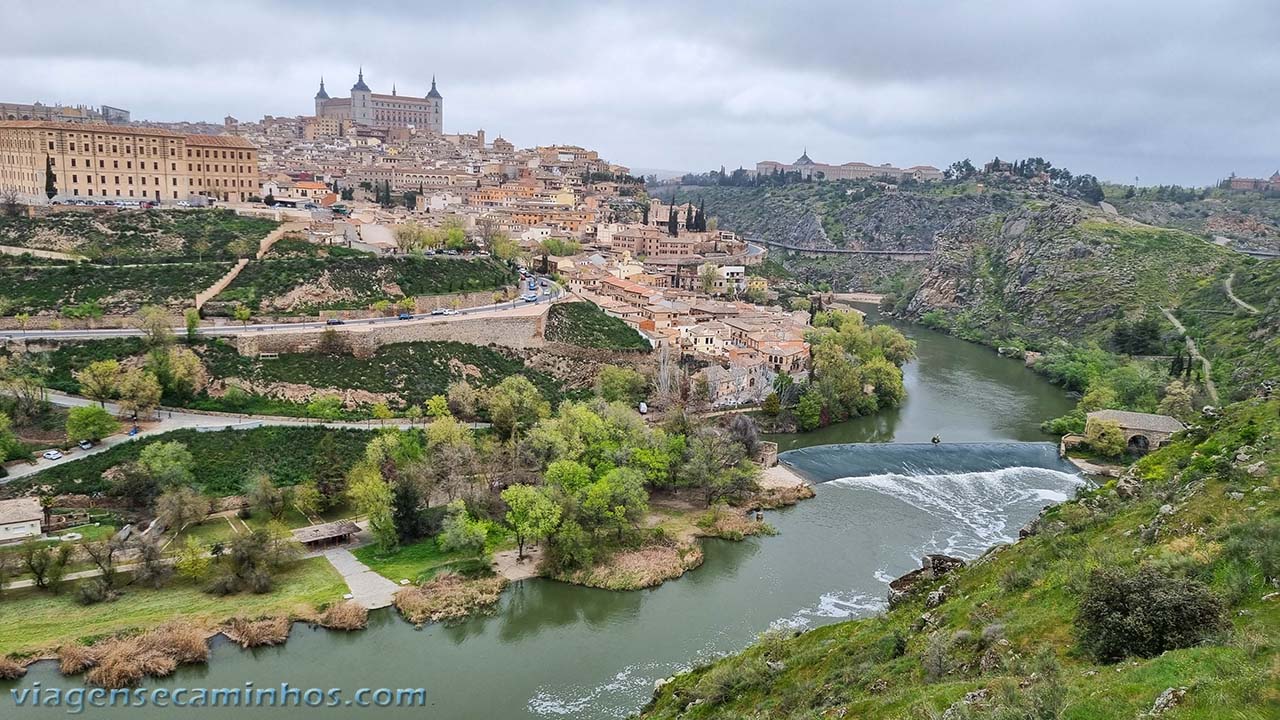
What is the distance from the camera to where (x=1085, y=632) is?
10500 millimetres

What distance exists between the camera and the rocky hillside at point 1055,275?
6025 centimetres

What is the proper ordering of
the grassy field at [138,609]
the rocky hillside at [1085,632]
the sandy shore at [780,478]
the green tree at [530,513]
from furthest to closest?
the sandy shore at [780,478]
the green tree at [530,513]
the grassy field at [138,609]
the rocky hillside at [1085,632]

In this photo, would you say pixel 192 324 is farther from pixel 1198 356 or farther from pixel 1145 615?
pixel 1198 356

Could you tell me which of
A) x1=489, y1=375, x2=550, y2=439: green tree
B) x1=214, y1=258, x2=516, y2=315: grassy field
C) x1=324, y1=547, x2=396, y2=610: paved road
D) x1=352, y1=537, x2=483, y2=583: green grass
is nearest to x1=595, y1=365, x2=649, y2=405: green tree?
x1=489, y1=375, x2=550, y2=439: green tree

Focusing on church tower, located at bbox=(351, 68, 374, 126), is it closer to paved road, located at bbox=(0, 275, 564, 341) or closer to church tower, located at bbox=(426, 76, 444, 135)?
church tower, located at bbox=(426, 76, 444, 135)

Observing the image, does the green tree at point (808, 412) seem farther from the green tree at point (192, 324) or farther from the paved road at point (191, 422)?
the green tree at point (192, 324)

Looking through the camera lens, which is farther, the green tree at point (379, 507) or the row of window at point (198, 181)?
the row of window at point (198, 181)

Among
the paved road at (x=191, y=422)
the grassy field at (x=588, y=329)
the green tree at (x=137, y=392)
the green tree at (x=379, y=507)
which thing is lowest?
the green tree at (x=379, y=507)

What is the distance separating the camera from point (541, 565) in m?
23.5

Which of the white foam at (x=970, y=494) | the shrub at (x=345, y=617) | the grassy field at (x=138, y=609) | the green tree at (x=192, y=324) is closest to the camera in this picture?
the grassy field at (x=138, y=609)

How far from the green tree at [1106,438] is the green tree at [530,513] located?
78.5ft

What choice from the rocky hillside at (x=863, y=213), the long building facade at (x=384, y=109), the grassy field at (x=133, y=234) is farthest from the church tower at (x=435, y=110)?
the grassy field at (x=133, y=234)

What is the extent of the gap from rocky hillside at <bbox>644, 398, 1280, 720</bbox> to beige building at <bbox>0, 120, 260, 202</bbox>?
41765 millimetres

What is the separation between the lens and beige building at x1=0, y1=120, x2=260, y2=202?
140 feet
